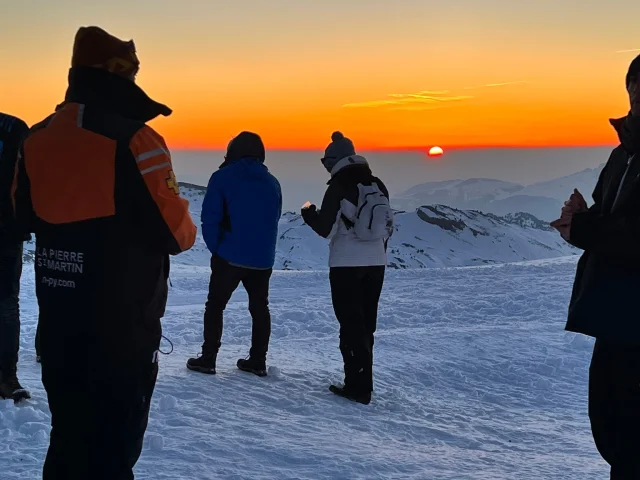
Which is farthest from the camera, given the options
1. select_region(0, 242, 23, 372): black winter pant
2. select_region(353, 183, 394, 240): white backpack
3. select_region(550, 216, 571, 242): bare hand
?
select_region(353, 183, 394, 240): white backpack

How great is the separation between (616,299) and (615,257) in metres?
0.17

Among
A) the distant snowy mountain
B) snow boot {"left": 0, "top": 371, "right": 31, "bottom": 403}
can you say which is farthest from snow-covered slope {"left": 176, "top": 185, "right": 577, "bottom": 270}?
snow boot {"left": 0, "top": 371, "right": 31, "bottom": 403}

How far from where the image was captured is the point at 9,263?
4.32m

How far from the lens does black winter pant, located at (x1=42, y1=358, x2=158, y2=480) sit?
261 cm

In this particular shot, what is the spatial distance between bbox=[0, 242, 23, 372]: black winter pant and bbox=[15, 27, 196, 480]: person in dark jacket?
178 cm

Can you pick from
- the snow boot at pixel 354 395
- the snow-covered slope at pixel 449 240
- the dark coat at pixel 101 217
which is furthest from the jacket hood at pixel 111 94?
the snow-covered slope at pixel 449 240

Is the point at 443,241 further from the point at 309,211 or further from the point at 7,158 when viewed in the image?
the point at 7,158

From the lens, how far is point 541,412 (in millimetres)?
5902

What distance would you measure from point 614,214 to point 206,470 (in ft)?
8.17

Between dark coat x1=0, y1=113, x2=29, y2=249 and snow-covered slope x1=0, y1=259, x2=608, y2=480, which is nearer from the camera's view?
snow-covered slope x1=0, y1=259, x2=608, y2=480

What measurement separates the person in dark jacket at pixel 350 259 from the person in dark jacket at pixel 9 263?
2.17m

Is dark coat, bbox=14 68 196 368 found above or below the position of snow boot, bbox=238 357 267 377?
above

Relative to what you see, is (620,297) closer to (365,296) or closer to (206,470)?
(206,470)

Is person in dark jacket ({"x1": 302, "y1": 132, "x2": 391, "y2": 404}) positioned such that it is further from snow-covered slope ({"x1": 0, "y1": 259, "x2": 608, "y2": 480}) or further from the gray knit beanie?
snow-covered slope ({"x1": 0, "y1": 259, "x2": 608, "y2": 480})
